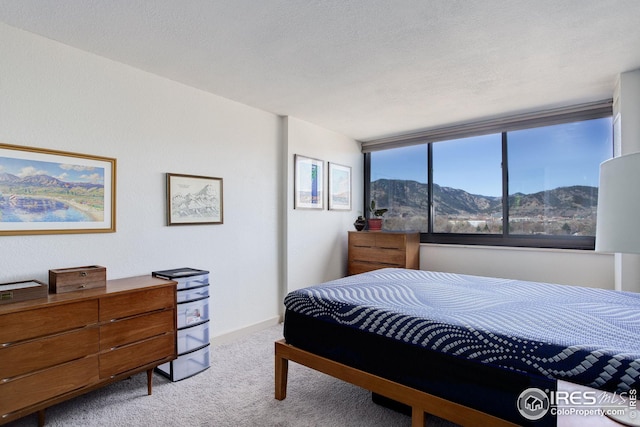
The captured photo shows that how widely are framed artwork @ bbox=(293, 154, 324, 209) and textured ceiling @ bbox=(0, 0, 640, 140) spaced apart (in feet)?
3.08

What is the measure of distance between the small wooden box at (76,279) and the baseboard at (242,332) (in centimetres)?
129

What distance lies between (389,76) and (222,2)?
149cm

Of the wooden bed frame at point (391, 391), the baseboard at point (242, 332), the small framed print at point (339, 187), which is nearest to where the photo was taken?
the wooden bed frame at point (391, 391)

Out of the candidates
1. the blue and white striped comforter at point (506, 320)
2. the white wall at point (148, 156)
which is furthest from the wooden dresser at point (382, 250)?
the blue and white striped comforter at point (506, 320)

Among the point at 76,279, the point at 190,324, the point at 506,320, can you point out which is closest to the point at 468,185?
the point at 506,320

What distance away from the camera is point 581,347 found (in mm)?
1356

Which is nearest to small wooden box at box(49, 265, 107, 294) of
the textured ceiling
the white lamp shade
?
the textured ceiling

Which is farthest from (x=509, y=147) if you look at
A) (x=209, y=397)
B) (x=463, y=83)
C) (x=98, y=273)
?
(x=98, y=273)

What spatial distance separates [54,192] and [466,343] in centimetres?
276

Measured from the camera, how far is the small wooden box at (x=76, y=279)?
2035 mm

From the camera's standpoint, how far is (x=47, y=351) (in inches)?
71.3

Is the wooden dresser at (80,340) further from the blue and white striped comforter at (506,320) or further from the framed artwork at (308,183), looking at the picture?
the framed artwork at (308,183)

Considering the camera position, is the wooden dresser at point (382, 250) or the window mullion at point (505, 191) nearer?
the window mullion at point (505, 191)

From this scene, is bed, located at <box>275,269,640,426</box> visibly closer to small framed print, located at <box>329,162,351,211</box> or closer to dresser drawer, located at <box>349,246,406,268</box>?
dresser drawer, located at <box>349,246,406,268</box>
